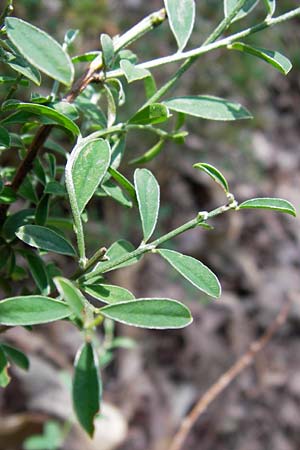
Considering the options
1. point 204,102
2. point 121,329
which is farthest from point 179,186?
point 204,102


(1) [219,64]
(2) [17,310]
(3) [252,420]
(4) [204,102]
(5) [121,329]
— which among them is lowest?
(3) [252,420]

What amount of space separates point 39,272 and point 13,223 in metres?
0.05

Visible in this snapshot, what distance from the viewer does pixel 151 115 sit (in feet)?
1.84

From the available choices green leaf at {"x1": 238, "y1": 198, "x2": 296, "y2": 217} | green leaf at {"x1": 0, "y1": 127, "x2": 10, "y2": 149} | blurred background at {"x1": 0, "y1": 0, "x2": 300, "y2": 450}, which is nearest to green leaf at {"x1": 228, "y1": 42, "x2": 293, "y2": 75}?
green leaf at {"x1": 238, "y1": 198, "x2": 296, "y2": 217}

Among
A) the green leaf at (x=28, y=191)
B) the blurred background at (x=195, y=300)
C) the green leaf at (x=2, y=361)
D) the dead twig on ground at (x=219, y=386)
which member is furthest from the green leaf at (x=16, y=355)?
the blurred background at (x=195, y=300)

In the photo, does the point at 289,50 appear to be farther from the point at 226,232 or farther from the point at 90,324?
the point at 90,324

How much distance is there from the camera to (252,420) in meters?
2.41

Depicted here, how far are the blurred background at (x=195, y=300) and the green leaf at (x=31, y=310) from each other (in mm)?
1288

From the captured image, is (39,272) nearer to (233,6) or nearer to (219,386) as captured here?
(233,6)

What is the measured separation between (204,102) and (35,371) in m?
1.56

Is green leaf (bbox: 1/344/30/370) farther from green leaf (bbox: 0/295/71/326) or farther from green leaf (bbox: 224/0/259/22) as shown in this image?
green leaf (bbox: 224/0/259/22)

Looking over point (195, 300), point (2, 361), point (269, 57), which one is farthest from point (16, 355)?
point (195, 300)

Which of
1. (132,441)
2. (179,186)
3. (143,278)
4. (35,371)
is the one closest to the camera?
(35,371)

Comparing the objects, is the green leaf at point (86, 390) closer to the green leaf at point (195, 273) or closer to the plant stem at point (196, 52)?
the green leaf at point (195, 273)
